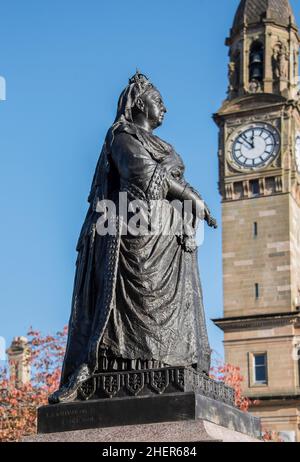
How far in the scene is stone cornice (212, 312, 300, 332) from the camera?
56094mm

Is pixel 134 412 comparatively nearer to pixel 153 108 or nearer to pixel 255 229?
pixel 153 108

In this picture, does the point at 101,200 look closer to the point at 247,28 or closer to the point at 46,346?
the point at 46,346

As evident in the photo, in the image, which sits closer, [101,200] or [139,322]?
[139,322]

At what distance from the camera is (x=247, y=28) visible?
202ft

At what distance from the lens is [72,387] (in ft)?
29.0

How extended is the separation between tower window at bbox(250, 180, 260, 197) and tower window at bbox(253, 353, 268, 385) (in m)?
8.90

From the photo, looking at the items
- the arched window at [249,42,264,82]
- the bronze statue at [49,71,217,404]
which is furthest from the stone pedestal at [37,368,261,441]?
the arched window at [249,42,264,82]

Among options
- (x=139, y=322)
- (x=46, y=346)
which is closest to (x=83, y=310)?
(x=139, y=322)

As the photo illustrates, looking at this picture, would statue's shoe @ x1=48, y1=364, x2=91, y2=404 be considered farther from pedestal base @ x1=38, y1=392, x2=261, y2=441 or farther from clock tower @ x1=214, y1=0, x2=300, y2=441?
clock tower @ x1=214, y1=0, x2=300, y2=441

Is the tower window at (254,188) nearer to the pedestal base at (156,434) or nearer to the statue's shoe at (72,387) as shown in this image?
the statue's shoe at (72,387)

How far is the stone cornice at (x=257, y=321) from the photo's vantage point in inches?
2208

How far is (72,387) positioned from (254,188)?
50.8m
